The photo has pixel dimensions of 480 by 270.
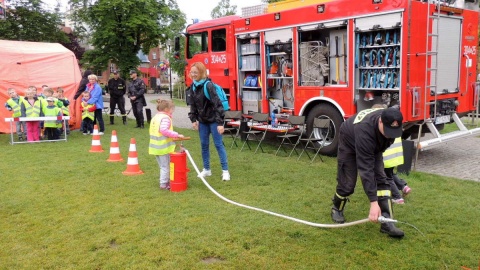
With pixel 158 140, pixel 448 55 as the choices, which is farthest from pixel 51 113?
A: pixel 448 55

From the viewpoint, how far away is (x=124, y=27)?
3164 centimetres

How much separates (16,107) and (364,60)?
889cm

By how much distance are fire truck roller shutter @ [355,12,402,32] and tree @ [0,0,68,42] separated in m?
27.6

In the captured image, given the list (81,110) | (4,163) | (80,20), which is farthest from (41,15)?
(4,163)

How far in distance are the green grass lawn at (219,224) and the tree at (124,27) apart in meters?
25.2

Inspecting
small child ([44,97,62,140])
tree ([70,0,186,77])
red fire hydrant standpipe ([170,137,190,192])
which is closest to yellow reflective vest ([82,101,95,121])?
small child ([44,97,62,140])

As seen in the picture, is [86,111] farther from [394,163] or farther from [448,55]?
[394,163]

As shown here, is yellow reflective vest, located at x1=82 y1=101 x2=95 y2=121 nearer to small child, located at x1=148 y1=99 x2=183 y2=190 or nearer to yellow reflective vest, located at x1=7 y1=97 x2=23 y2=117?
yellow reflective vest, located at x1=7 y1=97 x2=23 y2=117

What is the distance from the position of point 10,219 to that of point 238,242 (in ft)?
9.55

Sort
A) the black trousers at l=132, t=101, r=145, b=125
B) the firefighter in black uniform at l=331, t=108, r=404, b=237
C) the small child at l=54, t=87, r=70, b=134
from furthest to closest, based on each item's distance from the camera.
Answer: the black trousers at l=132, t=101, r=145, b=125, the small child at l=54, t=87, r=70, b=134, the firefighter in black uniform at l=331, t=108, r=404, b=237

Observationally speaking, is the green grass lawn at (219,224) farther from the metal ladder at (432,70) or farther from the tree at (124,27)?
the tree at (124,27)

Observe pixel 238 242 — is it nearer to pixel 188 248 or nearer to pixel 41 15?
pixel 188 248

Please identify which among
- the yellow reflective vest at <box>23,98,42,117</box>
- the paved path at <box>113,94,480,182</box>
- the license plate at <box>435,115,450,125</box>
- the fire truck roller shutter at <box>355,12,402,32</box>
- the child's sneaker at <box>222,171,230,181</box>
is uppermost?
the fire truck roller shutter at <box>355,12,402,32</box>

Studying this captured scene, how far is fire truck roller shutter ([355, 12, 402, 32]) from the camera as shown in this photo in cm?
737
